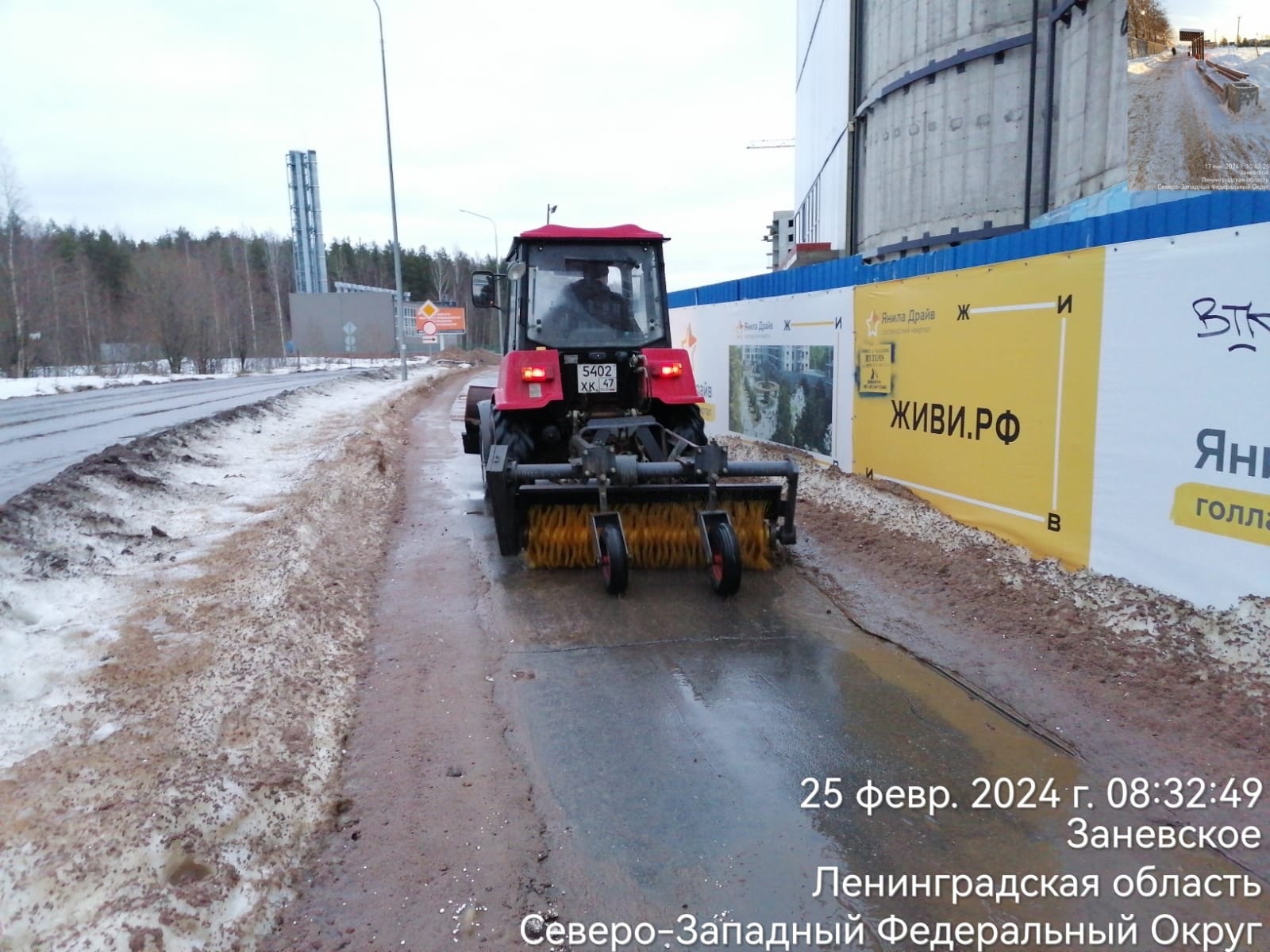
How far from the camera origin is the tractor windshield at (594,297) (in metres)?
8.14

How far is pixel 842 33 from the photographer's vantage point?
2055cm

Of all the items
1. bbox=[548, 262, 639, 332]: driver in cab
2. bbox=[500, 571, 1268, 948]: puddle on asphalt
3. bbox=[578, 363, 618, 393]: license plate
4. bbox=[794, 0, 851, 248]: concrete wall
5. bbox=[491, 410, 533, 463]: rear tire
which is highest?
bbox=[794, 0, 851, 248]: concrete wall

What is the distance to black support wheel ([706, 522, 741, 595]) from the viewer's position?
614 centimetres

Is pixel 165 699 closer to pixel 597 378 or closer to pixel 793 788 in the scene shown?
pixel 793 788

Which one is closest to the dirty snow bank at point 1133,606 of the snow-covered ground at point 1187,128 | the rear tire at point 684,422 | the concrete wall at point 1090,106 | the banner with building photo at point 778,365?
the rear tire at point 684,422

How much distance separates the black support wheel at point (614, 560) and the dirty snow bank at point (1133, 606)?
8.99 feet

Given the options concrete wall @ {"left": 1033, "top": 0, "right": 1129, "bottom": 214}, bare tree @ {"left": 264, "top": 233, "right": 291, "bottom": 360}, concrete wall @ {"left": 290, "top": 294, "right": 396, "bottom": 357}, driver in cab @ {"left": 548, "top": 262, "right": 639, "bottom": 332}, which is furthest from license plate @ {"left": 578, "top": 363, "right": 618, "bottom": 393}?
concrete wall @ {"left": 290, "top": 294, "right": 396, "bottom": 357}

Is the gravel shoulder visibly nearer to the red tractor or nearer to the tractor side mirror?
the red tractor

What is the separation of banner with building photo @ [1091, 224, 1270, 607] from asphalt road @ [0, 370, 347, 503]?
10152mm

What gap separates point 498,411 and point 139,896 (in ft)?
18.2

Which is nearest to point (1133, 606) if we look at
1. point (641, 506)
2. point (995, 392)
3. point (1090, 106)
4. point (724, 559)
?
point (995, 392)

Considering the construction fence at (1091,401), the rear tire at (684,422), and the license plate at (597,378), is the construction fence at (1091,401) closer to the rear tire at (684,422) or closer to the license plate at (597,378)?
the rear tire at (684,422)

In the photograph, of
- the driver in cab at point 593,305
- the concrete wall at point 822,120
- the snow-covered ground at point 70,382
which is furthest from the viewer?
the snow-covered ground at point 70,382

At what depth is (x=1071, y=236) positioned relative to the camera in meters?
6.26
